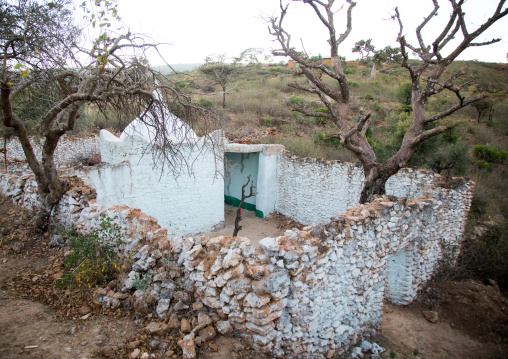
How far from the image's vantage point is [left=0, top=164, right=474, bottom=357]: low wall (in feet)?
10.4

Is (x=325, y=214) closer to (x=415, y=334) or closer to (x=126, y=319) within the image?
(x=415, y=334)

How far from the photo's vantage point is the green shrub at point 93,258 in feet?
12.3

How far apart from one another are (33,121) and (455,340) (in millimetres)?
10502

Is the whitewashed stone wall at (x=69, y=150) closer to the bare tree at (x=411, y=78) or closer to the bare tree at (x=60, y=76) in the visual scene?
the bare tree at (x=60, y=76)

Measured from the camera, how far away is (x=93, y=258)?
4074 millimetres

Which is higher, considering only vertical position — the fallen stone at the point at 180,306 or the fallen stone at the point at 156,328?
the fallen stone at the point at 180,306

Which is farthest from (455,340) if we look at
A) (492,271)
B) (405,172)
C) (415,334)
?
(405,172)

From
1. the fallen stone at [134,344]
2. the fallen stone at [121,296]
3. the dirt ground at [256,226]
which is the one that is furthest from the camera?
the dirt ground at [256,226]

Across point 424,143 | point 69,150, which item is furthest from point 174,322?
point 69,150

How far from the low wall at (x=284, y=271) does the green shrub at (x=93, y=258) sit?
0.20m

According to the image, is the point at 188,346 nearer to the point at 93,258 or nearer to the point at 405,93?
the point at 93,258

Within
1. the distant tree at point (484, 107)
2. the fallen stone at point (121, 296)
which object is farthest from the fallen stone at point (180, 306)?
the distant tree at point (484, 107)

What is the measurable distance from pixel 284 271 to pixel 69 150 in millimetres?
10479

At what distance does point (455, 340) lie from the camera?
16.1 ft
